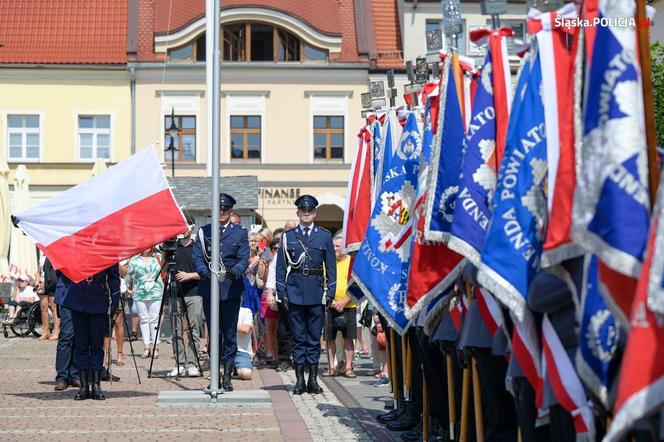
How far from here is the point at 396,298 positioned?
400 inches

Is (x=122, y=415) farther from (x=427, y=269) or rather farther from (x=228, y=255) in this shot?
(x=427, y=269)

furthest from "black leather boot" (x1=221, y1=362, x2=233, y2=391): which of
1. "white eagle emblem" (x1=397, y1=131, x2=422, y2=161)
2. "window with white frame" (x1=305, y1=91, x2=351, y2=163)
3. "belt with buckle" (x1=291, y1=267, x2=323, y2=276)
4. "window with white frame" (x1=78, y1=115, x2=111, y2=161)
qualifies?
"window with white frame" (x1=78, y1=115, x2=111, y2=161)

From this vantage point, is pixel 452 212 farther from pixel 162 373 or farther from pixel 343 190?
pixel 343 190

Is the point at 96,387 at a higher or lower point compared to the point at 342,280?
lower

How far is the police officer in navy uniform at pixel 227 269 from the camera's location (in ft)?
44.2

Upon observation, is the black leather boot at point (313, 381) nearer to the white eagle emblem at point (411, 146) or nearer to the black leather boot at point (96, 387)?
the black leather boot at point (96, 387)

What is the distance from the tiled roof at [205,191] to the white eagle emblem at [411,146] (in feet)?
40.3

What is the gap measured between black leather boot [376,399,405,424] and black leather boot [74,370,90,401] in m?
3.31

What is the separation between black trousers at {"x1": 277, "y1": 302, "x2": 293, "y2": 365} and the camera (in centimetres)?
1730

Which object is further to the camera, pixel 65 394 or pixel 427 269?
pixel 65 394

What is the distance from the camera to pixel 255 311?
61.3 feet

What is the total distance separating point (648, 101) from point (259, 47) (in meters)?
40.9

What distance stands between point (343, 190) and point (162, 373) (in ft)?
97.8

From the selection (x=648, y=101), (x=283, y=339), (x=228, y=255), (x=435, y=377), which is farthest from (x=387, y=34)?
(x=648, y=101)
